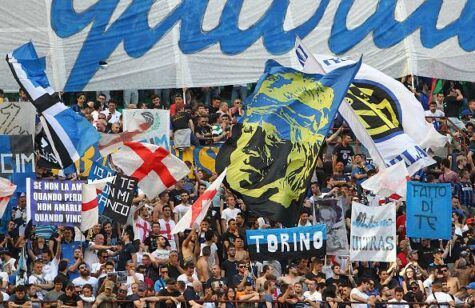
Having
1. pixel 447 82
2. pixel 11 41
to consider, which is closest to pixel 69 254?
pixel 11 41

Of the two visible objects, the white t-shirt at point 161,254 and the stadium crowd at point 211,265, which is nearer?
the stadium crowd at point 211,265

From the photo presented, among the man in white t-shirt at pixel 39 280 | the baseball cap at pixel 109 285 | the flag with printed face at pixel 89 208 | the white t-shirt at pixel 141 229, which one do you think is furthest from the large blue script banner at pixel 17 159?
the baseball cap at pixel 109 285

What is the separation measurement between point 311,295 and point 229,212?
3075 millimetres

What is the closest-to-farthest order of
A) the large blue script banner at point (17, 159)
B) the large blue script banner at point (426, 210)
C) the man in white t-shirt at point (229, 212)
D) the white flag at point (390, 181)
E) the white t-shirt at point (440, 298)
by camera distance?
the white t-shirt at point (440, 298)
the large blue script banner at point (426, 210)
the white flag at point (390, 181)
the man in white t-shirt at point (229, 212)
the large blue script banner at point (17, 159)

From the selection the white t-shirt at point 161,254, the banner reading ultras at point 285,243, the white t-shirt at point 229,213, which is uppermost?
the white t-shirt at point 229,213

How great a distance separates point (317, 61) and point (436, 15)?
8.45m

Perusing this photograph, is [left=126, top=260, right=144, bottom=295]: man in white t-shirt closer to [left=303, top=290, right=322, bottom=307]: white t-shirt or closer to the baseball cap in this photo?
the baseball cap

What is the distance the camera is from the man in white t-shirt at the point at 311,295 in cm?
3644

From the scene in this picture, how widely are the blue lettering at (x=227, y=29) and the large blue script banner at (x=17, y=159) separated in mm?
5538

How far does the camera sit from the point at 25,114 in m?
40.8

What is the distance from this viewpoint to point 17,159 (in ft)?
132

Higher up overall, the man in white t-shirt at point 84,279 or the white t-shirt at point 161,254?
the white t-shirt at point 161,254

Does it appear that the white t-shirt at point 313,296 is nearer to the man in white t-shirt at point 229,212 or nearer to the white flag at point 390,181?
the man in white t-shirt at point 229,212

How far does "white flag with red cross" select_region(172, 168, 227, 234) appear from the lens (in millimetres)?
36500
